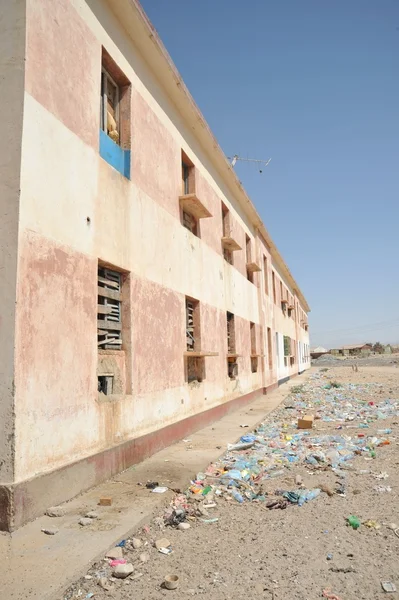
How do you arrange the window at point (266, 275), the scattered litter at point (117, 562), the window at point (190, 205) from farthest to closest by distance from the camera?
1. the window at point (266, 275)
2. the window at point (190, 205)
3. the scattered litter at point (117, 562)

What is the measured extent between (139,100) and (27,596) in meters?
6.30

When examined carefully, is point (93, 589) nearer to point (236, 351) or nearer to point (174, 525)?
point (174, 525)

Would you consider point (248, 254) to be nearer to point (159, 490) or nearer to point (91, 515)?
point (159, 490)

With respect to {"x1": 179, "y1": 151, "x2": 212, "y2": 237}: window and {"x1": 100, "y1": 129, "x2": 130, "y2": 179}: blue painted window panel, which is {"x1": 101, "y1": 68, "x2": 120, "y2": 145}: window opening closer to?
{"x1": 100, "y1": 129, "x2": 130, "y2": 179}: blue painted window panel

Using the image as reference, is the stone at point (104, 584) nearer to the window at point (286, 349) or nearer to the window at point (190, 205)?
the window at point (190, 205)

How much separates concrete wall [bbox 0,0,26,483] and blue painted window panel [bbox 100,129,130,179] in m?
1.59

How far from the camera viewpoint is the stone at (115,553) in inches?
125

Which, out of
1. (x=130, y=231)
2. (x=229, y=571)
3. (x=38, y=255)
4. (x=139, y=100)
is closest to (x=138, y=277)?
(x=130, y=231)

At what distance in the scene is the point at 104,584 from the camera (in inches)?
112

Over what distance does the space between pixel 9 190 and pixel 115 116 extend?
120 inches

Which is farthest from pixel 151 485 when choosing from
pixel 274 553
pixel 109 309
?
pixel 109 309

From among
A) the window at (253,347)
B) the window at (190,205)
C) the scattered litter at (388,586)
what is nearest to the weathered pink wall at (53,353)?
the scattered litter at (388,586)

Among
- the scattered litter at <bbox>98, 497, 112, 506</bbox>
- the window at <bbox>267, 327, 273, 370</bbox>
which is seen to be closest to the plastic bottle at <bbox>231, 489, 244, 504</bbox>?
the scattered litter at <bbox>98, 497, 112, 506</bbox>

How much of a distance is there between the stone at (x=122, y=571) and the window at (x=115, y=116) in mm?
4482
